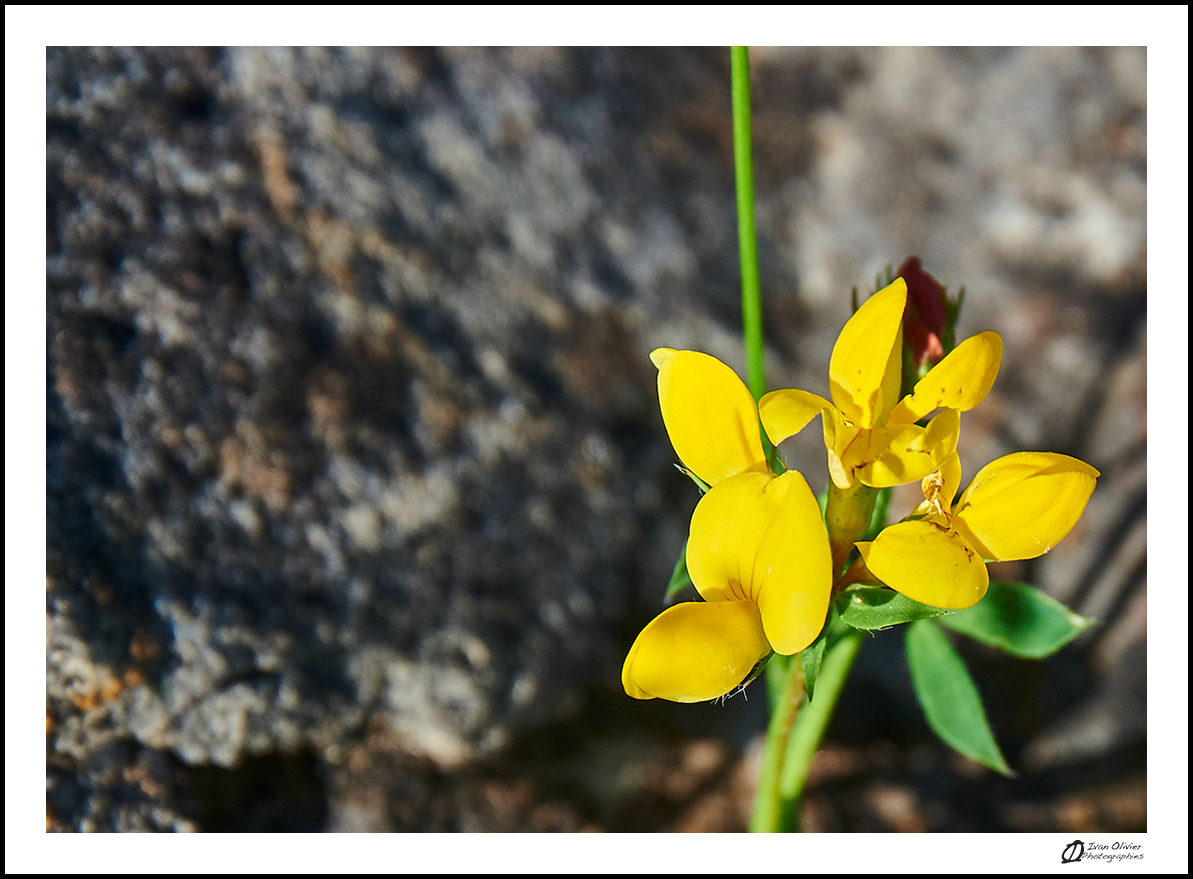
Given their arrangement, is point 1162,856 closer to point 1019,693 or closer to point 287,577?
point 1019,693

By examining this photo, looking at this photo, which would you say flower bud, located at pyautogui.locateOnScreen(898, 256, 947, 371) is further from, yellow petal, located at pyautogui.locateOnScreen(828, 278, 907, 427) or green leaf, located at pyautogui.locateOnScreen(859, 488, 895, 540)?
green leaf, located at pyautogui.locateOnScreen(859, 488, 895, 540)

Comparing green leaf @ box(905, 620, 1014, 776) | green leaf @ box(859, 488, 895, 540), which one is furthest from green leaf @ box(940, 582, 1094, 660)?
green leaf @ box(859, 488, 895, 540)

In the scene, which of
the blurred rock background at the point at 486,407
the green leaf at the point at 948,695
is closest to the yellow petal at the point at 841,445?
the green leaf at the point at 948,695

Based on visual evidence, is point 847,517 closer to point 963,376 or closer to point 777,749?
point 963,376

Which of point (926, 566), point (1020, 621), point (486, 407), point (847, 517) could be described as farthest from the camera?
point (486, 407)

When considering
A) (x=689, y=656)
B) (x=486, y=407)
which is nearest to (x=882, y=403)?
(x=689, y=656)

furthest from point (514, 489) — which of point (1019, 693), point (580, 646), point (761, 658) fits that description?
point (1019, 693)

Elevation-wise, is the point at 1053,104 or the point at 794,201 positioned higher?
the point at 1053,104
